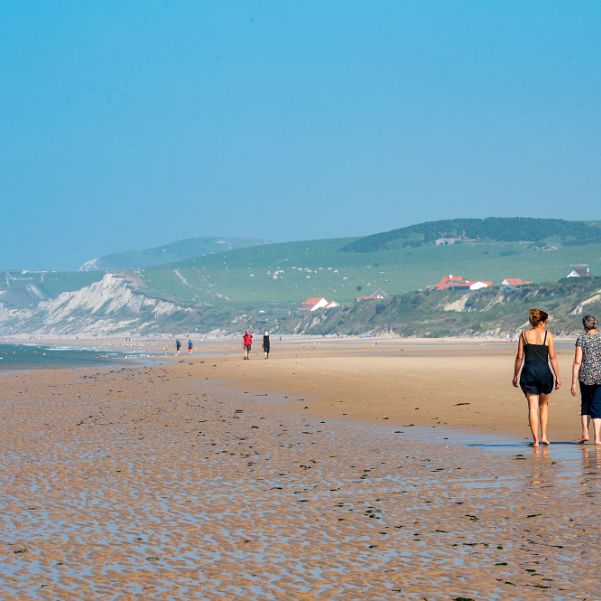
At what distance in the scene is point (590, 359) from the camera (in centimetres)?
1515

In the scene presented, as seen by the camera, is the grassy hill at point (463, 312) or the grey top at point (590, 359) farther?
the grassy hill at point (463, 312)

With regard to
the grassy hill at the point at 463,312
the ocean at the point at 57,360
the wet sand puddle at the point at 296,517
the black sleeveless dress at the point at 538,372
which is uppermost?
the grassy hill at the point at 463,312

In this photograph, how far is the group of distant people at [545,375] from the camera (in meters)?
14.8

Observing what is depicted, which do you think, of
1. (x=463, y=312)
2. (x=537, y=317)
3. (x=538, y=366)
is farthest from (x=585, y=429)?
(x=463, y=312)

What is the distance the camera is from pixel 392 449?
51.0 ft

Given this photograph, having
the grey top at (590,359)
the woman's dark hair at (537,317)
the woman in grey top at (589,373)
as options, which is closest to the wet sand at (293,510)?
the woman in grey top at (589,373)

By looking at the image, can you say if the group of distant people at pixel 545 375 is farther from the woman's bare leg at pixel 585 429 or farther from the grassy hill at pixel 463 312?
the grassy hill at pixel 463 312

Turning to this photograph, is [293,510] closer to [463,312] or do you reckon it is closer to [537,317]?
[537,317]

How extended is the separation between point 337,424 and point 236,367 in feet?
91.1

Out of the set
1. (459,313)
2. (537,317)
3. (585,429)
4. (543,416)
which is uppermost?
(459,313)

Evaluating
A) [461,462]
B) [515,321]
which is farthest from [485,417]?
[515,321]

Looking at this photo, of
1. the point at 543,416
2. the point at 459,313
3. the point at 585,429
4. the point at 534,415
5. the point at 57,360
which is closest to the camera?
the point at 534,415

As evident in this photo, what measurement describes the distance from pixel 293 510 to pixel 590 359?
22.2ft

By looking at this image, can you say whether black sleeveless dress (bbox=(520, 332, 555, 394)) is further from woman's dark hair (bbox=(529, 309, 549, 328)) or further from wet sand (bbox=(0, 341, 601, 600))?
wet sand (bbox=(0, 341, 601, 600))
